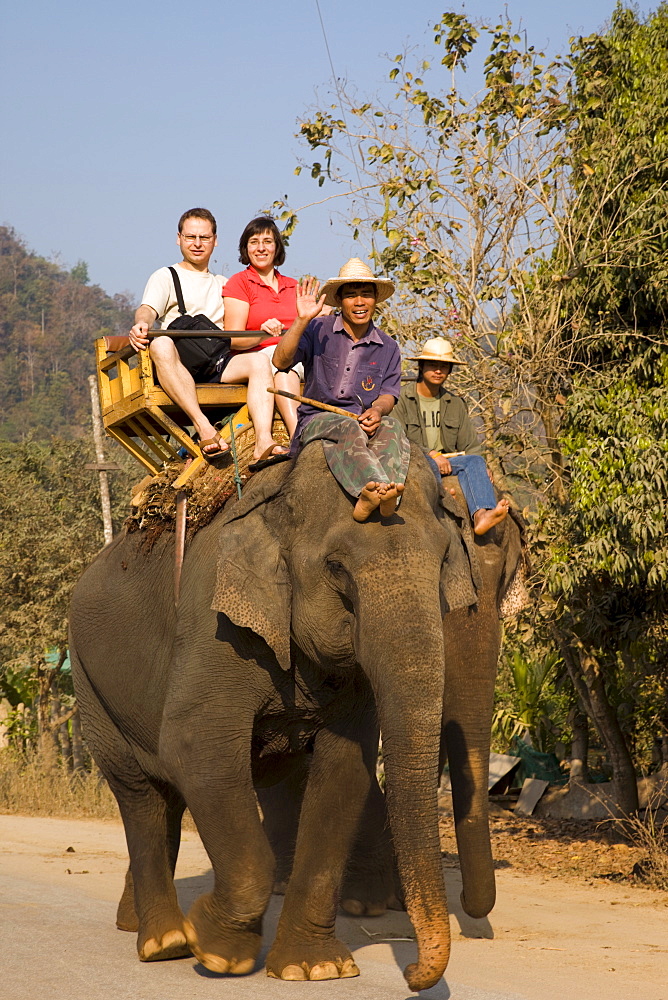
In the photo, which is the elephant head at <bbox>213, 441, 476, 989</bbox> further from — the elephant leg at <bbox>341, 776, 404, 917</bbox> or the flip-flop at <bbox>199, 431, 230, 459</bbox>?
the elephant leg at <bbox>341, 776, 404, 917</bbox>

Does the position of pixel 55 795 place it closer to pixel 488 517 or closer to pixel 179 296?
pixel 179 296

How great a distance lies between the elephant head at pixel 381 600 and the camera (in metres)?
4.79

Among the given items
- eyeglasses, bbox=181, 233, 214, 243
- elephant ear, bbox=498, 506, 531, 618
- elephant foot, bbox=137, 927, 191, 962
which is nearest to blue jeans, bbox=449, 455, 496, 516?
elephant ear, bbox=498, 506, 531, 618

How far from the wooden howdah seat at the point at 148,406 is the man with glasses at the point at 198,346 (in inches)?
4.0

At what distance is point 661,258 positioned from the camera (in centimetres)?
1044

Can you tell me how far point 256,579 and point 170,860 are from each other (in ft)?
7.42

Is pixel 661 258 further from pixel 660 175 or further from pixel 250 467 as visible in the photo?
pixel 250 467

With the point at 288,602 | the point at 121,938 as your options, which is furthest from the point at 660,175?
the point at 121,938

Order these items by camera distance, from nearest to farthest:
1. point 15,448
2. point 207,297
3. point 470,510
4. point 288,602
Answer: point 288,602 < point 470,510 < point 207,297 < point 15,448

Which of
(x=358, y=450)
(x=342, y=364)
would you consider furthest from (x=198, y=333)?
(x=358, y=450)

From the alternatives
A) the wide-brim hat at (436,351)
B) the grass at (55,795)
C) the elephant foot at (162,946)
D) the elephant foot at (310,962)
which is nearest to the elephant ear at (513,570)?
the wide-brim hat at (436,351)

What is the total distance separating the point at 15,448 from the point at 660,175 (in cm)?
1469

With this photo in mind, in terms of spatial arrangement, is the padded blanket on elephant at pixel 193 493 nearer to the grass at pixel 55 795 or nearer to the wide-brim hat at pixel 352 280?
the wide-brim hat at pixel 352 280

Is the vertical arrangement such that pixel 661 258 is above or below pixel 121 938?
above
